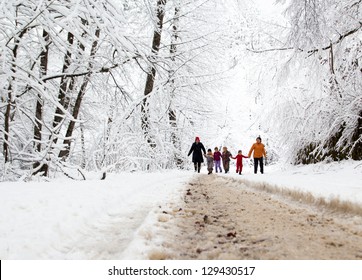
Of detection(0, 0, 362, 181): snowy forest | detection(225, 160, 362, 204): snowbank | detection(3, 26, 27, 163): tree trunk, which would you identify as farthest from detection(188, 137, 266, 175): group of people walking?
detection(3, 26, 27, 163): tree trunk

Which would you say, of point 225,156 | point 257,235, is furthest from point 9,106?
point 225,156

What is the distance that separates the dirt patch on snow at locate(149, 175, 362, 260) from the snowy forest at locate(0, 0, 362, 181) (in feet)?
7.50

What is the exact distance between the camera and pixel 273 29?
11.4 m

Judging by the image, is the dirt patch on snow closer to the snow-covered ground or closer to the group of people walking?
the snow-covered ground

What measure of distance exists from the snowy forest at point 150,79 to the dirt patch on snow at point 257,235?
2286 mm

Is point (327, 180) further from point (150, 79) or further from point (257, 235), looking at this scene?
point (150, 79)

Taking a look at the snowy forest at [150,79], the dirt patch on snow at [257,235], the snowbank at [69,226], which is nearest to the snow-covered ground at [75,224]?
the snowbank at [69,226]

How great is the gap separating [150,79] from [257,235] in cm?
1065

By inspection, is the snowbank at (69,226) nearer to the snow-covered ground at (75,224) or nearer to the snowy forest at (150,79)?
the snow-covered ground at (75,224)

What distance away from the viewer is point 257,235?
7.18ft

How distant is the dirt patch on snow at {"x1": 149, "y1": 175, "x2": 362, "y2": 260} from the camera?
1.76m

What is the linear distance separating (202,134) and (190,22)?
18.9 ft

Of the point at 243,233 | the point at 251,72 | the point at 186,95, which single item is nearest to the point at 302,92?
the point at 251,72
